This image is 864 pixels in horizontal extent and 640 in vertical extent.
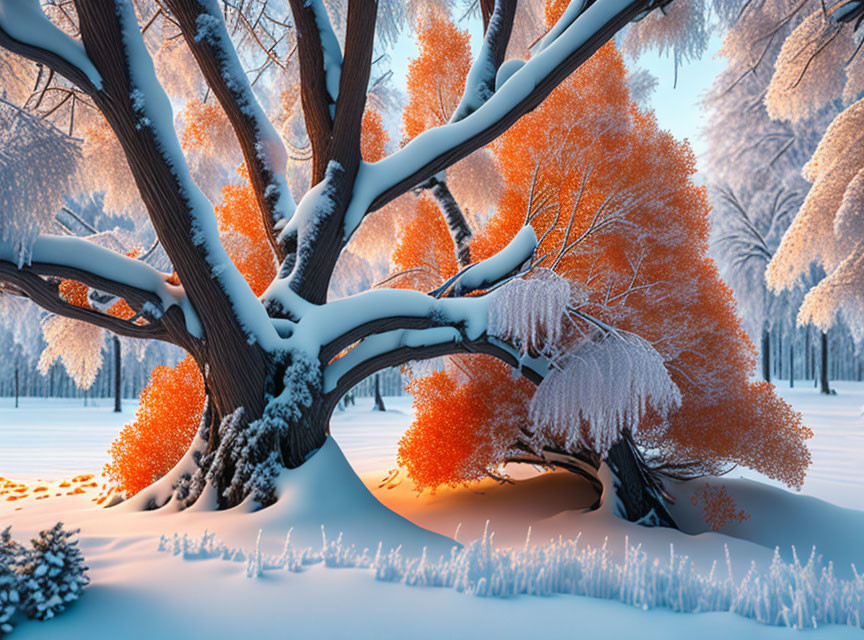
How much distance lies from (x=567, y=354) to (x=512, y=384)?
1.46m

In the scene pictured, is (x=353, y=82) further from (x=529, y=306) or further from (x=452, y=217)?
(x=452, y=217)

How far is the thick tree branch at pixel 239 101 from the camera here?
4.53 metres

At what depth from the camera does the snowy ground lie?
2225 mm

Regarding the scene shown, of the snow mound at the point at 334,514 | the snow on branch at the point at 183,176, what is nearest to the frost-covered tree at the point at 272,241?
the snow on branch at the point at 183,176

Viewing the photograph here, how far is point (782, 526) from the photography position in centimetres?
585

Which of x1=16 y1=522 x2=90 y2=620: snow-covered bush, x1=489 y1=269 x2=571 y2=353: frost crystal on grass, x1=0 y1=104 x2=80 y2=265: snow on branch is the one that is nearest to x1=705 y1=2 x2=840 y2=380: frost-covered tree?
x1=489 y1=269 x2=571 y2=353: frost crystal on grass

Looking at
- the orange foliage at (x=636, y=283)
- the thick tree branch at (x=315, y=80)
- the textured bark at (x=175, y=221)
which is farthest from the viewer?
the orange foliage at (x=636, y=283)

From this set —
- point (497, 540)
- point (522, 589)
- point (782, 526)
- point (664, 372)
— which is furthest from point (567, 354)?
point (782, 526)

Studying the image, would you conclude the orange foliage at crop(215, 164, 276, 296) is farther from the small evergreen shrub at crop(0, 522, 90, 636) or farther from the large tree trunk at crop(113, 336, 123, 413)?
the large tree trunk at crop(113, 336, 123, 413)

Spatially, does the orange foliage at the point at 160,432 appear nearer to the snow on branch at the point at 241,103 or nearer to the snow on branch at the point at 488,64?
the snow on branch at the point at 241,103

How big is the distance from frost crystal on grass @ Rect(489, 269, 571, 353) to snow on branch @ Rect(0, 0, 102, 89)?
3207 mm

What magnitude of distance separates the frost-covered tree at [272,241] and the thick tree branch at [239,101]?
12 millimetres

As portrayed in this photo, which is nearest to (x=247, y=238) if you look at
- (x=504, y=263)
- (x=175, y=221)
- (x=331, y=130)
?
(x=331, y=130)

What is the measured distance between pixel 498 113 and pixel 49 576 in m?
4.08
